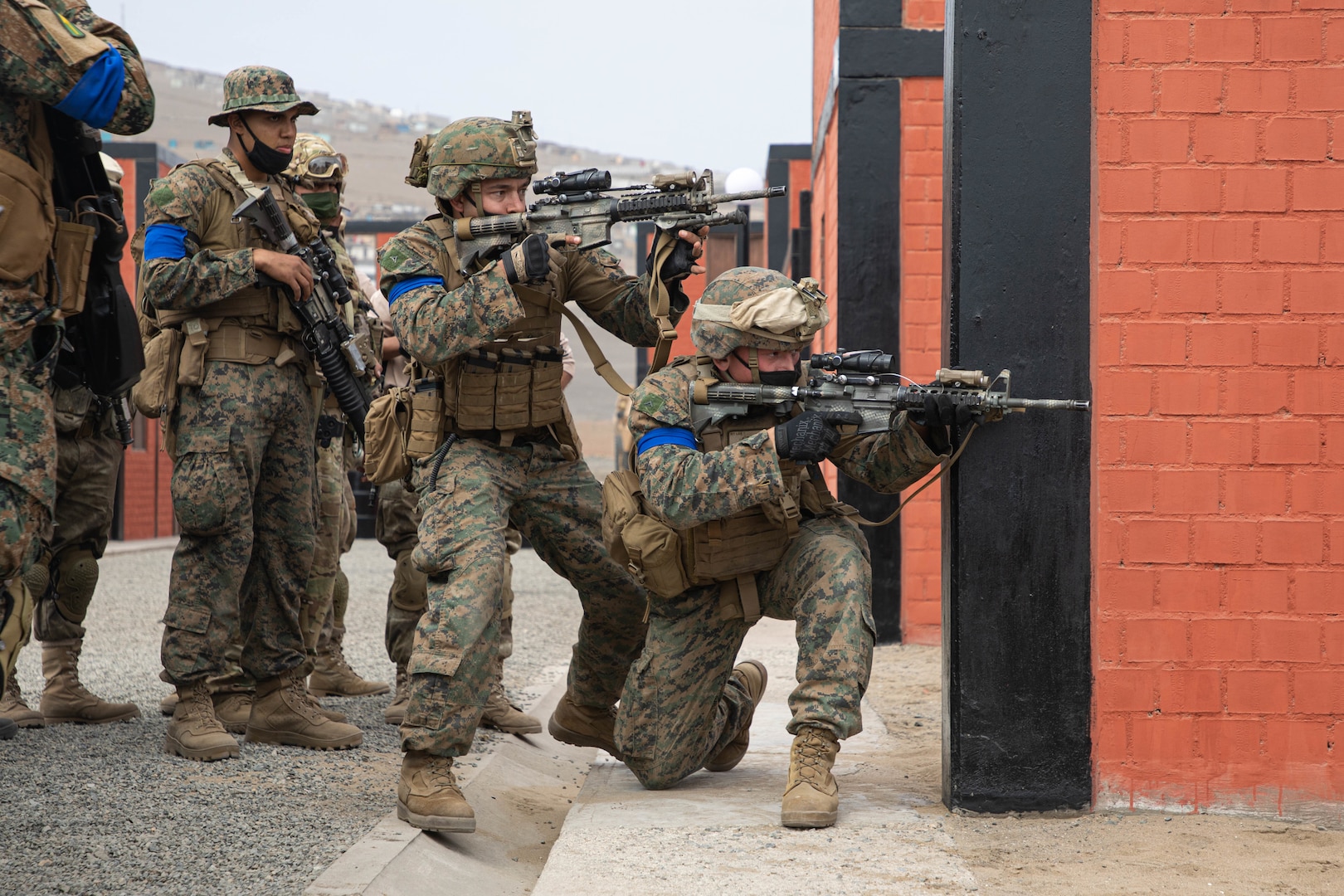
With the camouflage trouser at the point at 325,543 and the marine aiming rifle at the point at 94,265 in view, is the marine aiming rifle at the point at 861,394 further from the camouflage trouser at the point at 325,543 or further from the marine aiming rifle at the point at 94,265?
the camouflage trouser at the point at 325,543

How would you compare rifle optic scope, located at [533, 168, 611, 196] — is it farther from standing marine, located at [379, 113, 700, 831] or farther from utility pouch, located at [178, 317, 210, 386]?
utility pouch, located at [178, 317, 210, 386]

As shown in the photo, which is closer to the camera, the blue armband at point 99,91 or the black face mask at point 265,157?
the blue armband at point 99,91

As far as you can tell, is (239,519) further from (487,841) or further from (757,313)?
(757,313)

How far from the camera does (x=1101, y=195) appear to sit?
3.50 meters

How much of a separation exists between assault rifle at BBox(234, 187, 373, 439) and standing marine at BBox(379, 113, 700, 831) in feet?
2.14

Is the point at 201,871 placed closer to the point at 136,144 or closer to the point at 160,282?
the point at 160,282

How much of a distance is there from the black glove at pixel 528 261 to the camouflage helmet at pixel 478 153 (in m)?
0.30

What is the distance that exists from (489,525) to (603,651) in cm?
72

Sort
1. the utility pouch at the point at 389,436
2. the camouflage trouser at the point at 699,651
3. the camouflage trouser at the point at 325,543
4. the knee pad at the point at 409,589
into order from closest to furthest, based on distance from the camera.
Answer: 1. the camouflage trouser at the point at 699,651
2. the utility pouch at the point at 389,436
3. the knee pad at the point at 409,589
4. the camouflage trouser at the point at 325,543

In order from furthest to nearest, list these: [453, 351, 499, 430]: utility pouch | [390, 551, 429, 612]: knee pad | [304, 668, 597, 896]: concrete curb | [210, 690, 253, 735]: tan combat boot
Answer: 1. [390, 551, 429, 612]: knee pad
2. [210, 690, 253, 735]: tan combat boot
3. [453, 351, 499, 430]: utility pouch
4. [304, 668, 597, 896]: concrete curb

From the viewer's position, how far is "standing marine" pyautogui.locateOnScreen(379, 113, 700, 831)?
11.7ft

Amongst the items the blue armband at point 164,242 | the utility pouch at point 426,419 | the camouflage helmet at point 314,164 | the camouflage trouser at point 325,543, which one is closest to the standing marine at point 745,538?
the utility pouch at point 426,419

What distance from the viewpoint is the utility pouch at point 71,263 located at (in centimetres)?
321

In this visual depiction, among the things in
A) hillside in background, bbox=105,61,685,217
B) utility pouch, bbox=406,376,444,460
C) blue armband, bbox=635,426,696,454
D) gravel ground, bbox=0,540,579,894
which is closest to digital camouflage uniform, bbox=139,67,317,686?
gravel ground, bbox=0,540,579,894
